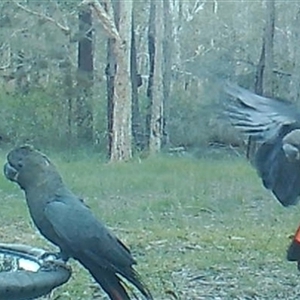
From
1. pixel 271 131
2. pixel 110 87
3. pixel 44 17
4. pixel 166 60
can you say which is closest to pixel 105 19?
pixel 110 87

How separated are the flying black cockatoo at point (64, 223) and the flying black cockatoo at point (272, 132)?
0.40m

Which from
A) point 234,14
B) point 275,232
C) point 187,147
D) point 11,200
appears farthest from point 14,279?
point 234,14

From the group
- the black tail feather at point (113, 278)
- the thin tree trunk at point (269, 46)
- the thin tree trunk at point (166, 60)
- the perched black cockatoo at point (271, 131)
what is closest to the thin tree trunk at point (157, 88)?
the thin tree trunk at point (166, 60)

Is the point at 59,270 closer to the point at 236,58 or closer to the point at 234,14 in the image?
the point at 236,58

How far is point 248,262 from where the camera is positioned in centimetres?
317

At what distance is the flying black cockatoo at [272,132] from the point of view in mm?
1817

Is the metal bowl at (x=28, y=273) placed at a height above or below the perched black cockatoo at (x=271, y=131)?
below

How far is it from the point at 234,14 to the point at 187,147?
9.30ft

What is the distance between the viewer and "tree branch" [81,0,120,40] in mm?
5820

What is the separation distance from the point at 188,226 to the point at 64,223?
86.6 inches

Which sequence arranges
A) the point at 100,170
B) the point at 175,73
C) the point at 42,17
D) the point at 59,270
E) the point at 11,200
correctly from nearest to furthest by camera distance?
the point at 59,270 < the point at 11,200 < the point at 100,170 < the point at 42,17 < the point at 175,73

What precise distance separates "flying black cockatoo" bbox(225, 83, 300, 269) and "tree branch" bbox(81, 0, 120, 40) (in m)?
3.96

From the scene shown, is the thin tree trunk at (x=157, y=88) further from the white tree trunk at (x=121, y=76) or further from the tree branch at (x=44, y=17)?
the tree branch at (x=44, y=17)

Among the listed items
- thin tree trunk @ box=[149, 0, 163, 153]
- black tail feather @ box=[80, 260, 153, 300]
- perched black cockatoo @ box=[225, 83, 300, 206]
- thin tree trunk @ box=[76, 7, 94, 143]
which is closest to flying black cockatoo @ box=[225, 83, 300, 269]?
perched black cockatoo @ box=[225, 83, 300, 206]
